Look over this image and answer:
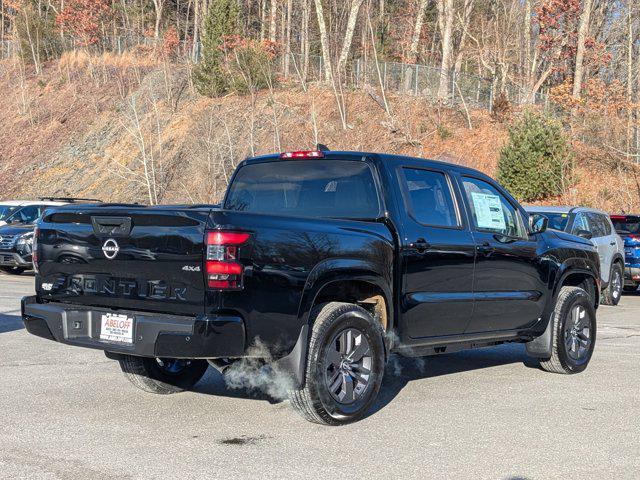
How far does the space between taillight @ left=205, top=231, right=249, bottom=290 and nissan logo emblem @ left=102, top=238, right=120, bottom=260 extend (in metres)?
0.82

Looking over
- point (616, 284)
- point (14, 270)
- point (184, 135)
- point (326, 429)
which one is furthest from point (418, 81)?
point (326, 429)

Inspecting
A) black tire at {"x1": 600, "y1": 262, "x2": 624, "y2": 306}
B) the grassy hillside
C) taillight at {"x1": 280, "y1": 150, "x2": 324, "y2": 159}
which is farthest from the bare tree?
taillight at {"x1": 280, "y1": 150, "x2": 324, "y2": 159}

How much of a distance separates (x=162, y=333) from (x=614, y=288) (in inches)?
511

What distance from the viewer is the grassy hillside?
122 ft

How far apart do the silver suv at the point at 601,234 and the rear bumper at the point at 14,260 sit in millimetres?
11412

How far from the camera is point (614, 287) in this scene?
16578 millimetres

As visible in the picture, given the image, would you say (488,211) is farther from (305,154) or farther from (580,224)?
(580,224)

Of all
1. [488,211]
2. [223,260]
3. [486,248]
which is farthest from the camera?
[488,211]

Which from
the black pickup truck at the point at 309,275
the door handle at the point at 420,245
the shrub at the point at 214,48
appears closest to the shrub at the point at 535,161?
the shrub at the point at 214,48

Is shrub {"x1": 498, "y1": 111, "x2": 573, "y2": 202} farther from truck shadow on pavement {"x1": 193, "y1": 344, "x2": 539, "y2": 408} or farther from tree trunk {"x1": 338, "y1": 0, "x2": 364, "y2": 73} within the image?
truck shadow on pavement {"x1": 193, "y1": 344, "x2": 539, "y2": 408}

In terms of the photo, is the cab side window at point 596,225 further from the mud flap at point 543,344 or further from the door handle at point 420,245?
the door handle at point 420,245

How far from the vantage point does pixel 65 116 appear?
5091cm

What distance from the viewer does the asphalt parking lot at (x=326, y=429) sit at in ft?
16.7

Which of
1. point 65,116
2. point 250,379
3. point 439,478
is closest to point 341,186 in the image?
point 250,379
